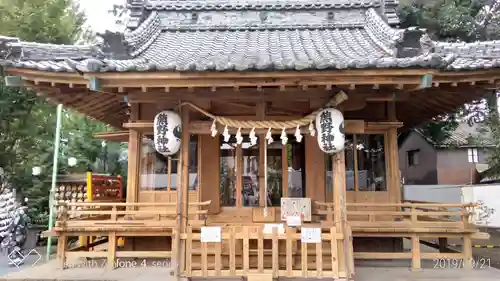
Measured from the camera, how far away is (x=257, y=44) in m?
9.05

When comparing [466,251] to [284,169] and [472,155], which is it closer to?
[284,169]

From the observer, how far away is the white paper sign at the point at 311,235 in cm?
607

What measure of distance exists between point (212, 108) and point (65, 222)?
381 centimetres

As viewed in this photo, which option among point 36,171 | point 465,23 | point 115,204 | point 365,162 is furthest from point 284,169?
point 465,23

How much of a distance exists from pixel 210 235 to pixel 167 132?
71.8 inches

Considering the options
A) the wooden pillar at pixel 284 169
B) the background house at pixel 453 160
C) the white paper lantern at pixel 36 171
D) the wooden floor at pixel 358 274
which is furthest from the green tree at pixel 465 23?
the white paper lantern at pixel 36 171

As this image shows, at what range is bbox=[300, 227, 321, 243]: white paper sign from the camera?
6.07 meters

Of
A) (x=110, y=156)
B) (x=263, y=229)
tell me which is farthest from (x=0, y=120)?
(x=263, y=229)

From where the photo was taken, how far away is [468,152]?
24906 millimetres

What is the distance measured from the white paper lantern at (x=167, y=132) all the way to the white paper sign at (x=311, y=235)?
250cm

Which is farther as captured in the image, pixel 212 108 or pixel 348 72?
pixel 212 108

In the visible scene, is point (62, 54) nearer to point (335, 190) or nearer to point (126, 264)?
point (126, 264)

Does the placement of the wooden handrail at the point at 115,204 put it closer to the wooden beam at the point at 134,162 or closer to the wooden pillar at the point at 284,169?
the wooden beam at the point at 134,162

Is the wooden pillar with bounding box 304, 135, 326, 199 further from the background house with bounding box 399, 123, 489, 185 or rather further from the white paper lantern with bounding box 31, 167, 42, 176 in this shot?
the background house with bounding box 399, 123, 489, 185
